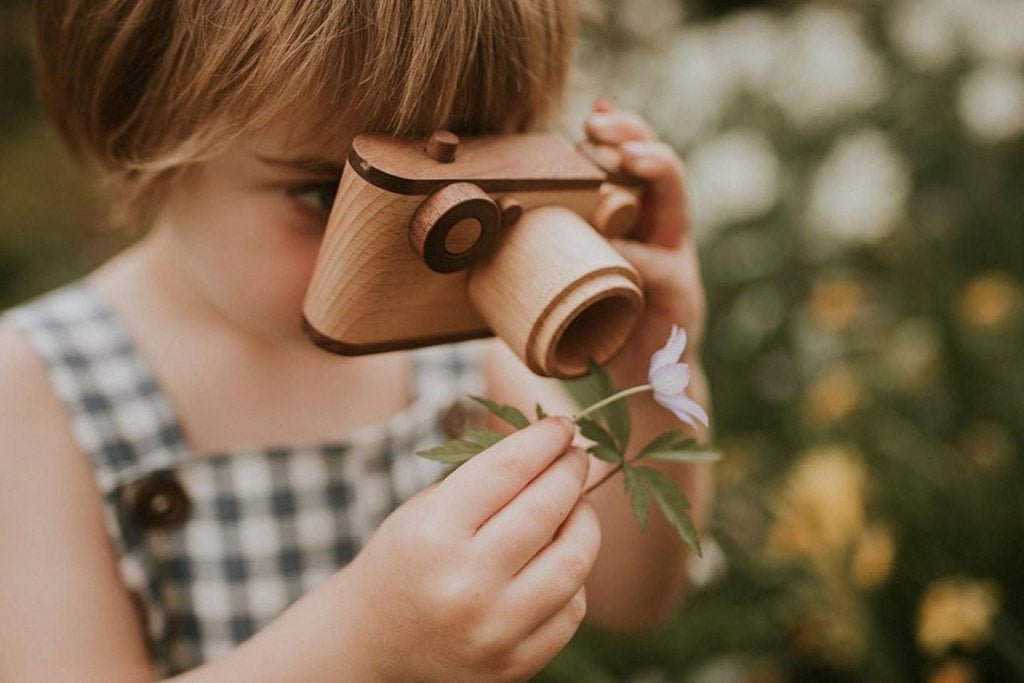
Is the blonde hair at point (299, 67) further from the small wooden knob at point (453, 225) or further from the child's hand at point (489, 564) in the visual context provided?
the child's hand at point (489, 564)

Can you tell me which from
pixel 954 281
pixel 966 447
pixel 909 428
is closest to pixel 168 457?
pixel 909 428

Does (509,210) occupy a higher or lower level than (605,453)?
higher

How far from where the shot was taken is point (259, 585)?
1011 mm

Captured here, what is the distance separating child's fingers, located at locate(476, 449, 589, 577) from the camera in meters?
0.61

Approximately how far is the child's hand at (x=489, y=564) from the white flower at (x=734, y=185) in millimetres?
1633

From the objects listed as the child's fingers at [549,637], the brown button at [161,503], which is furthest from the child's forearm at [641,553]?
the brown button at [161,503]

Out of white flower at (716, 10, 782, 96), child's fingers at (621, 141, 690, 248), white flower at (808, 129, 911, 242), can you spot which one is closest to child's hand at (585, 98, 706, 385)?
child's fingers at (621, 141, 690, 248)

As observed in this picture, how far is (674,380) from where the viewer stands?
619mm

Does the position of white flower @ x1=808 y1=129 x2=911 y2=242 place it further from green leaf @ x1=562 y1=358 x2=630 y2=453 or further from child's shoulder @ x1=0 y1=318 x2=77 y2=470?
child's shoulder @ x1=0 y1=318 x2=77 y2=470

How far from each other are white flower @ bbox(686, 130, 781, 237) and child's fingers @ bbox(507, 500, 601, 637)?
5.40 feet

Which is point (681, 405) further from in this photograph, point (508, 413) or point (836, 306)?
point (836, 306)

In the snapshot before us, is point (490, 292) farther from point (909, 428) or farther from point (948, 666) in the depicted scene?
point (909, 428)

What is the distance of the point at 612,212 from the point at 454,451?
0.25m

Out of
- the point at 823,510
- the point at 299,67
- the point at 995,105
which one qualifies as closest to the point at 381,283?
the point at 299,67
